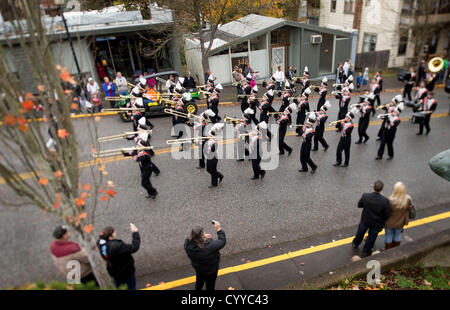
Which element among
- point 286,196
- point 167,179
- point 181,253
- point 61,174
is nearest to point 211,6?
point 167,179

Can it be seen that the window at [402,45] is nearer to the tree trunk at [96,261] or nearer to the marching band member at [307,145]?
the marching band member at [307,145]

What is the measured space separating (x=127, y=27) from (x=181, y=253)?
593 inches

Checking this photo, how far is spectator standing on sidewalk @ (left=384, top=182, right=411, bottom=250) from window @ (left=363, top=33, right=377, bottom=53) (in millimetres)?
21251

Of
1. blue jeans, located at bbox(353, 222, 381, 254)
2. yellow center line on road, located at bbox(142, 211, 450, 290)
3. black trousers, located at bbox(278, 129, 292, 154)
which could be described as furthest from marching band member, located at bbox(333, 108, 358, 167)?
blue jeans, located at bbox(353, 222, 381, 254)

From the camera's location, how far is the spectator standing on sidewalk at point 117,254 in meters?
4.68

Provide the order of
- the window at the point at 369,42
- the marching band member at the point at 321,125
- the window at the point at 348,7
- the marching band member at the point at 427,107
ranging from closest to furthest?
the marching band member at the point at 321,125 → the marching band member at the point at 427,107 → the window at the point at 369,42 → the window at the point at 348,7

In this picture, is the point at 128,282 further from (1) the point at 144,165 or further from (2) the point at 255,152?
(2) the point at 255,152

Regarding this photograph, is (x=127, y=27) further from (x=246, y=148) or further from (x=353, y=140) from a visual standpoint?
(x=353, y=140)

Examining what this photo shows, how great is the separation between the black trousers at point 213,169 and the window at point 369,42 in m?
20.6

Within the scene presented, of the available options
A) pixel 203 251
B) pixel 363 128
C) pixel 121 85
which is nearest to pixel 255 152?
pixel 203 251

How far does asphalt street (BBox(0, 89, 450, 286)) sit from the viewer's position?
6535 millimetres

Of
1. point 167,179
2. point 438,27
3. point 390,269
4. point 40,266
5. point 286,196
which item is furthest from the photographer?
point 438,27

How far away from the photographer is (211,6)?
559 inches

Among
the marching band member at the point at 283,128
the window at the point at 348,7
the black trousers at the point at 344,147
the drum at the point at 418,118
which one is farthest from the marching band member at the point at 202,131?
the window at the point at 348,7
